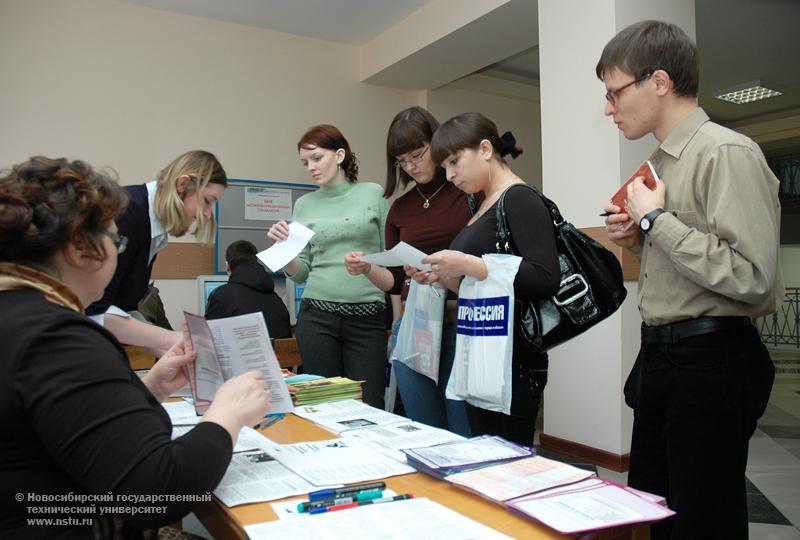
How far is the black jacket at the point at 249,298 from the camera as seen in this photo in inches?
146

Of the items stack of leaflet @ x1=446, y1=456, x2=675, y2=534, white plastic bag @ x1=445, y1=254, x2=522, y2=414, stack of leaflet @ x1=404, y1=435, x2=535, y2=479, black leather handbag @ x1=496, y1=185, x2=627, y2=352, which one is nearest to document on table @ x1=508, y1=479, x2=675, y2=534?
stack of leaflet @ x1=446, y1=456, x2=675, y2=534

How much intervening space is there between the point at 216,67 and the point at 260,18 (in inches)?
20.0

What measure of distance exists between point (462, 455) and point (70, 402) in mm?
674

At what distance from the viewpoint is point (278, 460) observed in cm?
118

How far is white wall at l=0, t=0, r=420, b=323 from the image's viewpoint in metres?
4.07

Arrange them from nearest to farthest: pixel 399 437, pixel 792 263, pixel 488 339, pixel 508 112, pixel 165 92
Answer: pixel 399 437 < pixel 488 339 < pixel 165 92 < pixel 508 112 < pixel 792 263

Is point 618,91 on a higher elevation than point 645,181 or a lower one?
higher

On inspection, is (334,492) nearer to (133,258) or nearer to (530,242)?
(530,242)

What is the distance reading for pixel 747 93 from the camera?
21.9ft

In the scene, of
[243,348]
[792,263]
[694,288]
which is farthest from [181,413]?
[792,263]

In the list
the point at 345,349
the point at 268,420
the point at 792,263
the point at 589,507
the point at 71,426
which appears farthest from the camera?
the point at 792,263

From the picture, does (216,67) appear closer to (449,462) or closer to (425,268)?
(425,268)

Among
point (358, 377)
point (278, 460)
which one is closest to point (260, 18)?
point (358, 377)

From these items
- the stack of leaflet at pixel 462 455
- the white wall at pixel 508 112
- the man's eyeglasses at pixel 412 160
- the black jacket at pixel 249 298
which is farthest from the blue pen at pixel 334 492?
the white wall at pixel 508 112
